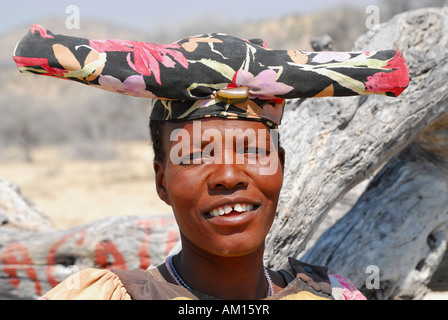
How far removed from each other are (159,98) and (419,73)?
1.57 meters

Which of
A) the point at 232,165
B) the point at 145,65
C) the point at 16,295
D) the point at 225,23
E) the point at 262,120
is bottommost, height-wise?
the point at 16,295

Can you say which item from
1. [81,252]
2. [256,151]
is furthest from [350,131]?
[81,252]

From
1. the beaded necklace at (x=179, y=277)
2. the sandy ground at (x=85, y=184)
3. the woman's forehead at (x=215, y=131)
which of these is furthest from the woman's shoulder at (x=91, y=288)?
the sandy ground at (x=85, y=184)

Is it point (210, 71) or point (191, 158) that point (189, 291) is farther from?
point (210, 71)

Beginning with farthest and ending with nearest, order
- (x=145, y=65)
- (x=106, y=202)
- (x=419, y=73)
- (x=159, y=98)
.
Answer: (x=106, y=202)
(x=419, y=73)
(x=159, y=98)
(x=145, y=65)

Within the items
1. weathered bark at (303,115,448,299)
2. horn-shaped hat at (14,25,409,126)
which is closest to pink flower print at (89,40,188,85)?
horn-shaped hat at (14,25,409,126)

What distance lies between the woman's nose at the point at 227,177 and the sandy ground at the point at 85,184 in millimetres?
6648

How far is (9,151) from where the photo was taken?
16609mm

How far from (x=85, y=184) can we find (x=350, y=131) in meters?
9.82

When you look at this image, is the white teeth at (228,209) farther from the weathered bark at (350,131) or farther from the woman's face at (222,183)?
the weathered bark at (350,131)

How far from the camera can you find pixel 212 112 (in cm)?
158

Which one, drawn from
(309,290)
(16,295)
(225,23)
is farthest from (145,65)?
(225,23)

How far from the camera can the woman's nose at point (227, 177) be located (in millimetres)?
1538
